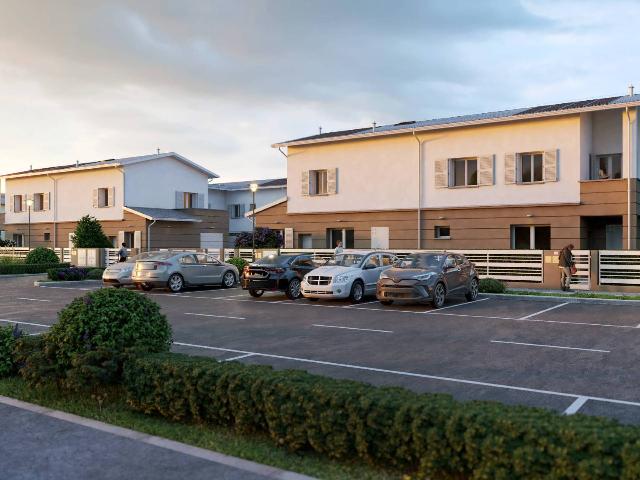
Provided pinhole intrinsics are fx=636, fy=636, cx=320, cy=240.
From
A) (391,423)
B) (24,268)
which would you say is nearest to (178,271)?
(24,268)

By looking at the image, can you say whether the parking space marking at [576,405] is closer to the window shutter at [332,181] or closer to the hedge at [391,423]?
the hedge at [391,423]

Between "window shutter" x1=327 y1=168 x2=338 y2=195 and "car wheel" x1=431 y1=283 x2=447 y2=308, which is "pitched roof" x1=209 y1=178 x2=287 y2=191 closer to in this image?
"window shutter" x1=327 y1=168 x2=338 y2=195

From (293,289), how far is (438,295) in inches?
206

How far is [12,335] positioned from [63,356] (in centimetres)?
160

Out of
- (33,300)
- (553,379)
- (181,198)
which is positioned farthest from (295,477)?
(181,198)

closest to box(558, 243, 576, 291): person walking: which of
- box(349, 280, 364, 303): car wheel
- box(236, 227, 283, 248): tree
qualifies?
box(349, 280, 364, 303): car wheel

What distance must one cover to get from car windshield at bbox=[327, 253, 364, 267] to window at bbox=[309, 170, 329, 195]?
12453 millimetres

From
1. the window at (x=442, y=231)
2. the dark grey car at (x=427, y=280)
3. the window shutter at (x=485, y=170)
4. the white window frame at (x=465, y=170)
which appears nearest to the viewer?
the dark grey car at (x=427, y=280)

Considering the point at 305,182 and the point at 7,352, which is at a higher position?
the point at 305,182

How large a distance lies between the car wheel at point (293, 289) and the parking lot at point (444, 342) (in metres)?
0.73

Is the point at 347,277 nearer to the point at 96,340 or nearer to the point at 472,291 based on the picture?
the point at 472,291

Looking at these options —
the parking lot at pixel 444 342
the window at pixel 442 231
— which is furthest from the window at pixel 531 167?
the parking lot at pixel 444 342

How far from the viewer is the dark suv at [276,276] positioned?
826 inches

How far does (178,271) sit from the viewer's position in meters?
24.2
